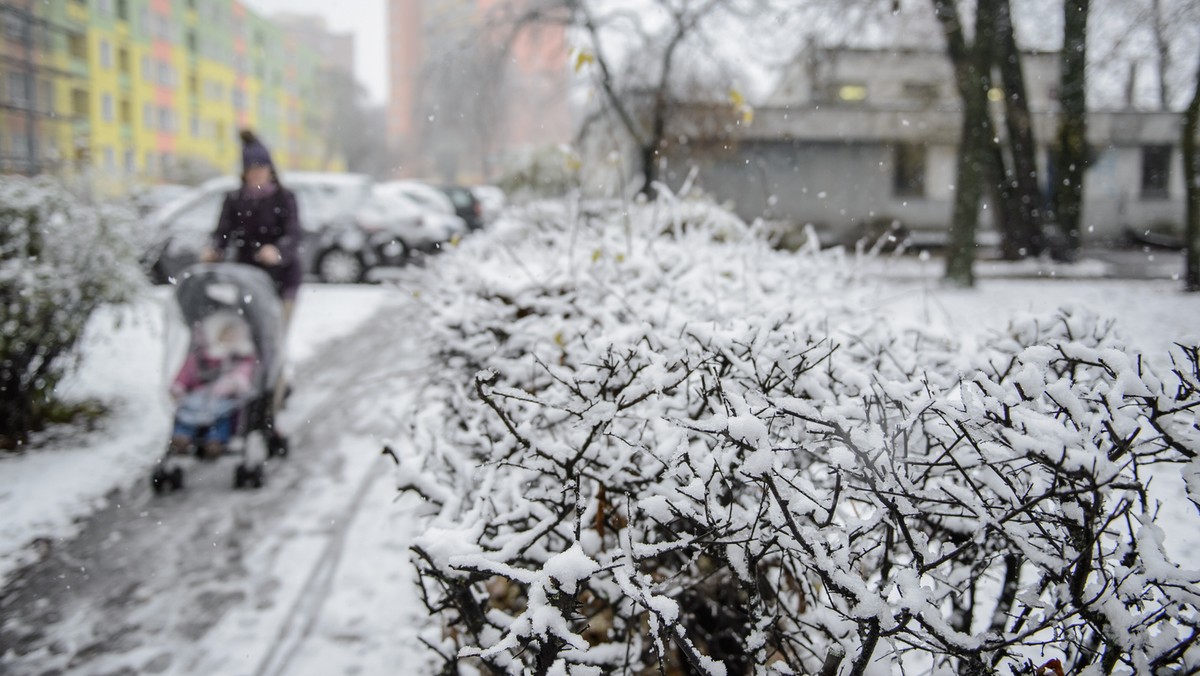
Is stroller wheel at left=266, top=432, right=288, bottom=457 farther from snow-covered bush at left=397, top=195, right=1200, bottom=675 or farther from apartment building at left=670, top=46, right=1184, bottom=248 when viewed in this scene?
apartment building at left=670, top=46, right=1184, bottom=248

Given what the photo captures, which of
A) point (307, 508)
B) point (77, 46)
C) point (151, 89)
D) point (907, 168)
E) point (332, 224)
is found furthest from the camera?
point (151, 89)

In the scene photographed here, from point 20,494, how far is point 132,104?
2941 centimetres

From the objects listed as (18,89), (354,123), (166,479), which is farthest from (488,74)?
(354,123)

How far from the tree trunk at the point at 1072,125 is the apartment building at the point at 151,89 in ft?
20.3

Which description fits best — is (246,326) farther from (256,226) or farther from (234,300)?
(256,226)

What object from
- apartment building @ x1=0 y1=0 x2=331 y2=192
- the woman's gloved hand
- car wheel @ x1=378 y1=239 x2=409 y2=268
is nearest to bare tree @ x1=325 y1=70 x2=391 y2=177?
apartment building @ x1=0 y1=0 x2=331 y2=192

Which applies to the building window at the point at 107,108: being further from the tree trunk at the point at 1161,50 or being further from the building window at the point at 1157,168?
the building window at the point at 1157,168

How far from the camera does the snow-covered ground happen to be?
2920mm

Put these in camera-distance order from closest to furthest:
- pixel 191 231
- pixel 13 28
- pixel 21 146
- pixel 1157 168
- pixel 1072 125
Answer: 1. pixel 13 28
2. pixel 1072 125
3. pixel 21 146
4. pixel 1157 168
5. pixel 191 231

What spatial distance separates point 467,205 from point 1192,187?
1871 cm

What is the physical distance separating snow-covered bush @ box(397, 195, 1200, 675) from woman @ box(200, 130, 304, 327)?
11.4ft

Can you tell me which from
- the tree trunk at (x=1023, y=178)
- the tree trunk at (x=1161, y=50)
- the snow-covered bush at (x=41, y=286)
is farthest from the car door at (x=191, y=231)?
the tree trunk at (x=1023, y=178)

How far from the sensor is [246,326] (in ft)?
15.7

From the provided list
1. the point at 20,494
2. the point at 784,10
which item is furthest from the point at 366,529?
the point at 784,10
